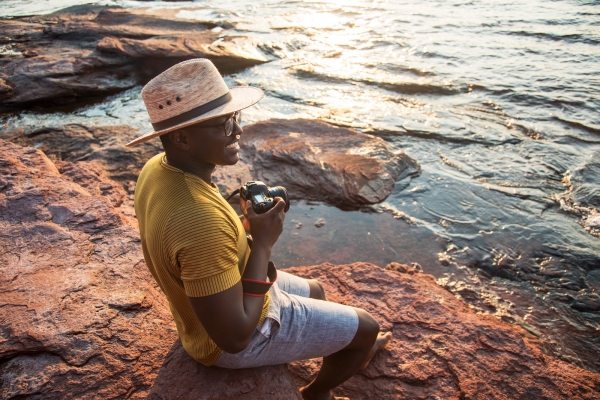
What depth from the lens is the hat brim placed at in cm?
195

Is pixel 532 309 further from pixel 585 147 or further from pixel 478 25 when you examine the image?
pixel 478 25

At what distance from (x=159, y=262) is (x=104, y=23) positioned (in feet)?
37.5

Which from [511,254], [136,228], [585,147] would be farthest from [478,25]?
[136,228]

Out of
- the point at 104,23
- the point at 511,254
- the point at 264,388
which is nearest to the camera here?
the point at 264,388

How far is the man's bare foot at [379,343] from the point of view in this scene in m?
2.81

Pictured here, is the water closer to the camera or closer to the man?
the man

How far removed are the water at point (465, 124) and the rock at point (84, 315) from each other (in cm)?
163

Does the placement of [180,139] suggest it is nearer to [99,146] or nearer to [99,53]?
[99,146]

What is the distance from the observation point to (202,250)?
1764mm

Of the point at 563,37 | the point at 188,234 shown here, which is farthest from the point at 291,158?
the point at 563,37

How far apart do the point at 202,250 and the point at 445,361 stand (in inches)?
70.9

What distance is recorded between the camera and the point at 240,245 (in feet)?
6.80

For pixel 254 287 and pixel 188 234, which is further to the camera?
A: pixel 254 287

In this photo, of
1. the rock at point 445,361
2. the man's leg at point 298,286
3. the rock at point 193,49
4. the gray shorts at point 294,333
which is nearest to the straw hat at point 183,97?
the gray shorts at point 294,333
